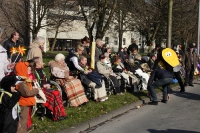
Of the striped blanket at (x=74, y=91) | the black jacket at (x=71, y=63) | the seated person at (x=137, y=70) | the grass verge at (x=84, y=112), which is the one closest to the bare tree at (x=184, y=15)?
the seated person at (x=137, y=70)

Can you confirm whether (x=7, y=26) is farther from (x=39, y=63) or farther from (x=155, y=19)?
(x=39, y=63)

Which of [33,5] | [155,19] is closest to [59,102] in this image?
[155,19]

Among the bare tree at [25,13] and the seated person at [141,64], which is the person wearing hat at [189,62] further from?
the bare tree at [25,13]

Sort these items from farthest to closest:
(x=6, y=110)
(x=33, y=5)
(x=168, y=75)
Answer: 1. (x=33, y=5)
2. (x=168, y=75)
3. (x=6, y=110)

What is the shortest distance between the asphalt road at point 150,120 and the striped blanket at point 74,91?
0.83 metres

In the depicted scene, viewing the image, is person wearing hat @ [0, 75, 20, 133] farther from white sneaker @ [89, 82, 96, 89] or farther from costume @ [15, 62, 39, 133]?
white sneaker @ [89, 82, 96, 89]

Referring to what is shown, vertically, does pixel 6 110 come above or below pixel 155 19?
below

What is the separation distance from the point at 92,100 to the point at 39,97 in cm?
301

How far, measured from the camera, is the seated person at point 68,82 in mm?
8898

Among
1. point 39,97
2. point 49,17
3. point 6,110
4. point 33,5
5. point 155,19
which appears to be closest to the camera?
point 6,110

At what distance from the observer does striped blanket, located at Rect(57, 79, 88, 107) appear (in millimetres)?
8867

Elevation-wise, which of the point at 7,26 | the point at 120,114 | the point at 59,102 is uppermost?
the point at 7,26

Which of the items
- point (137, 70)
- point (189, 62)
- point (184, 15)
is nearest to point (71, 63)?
point (137, 70)

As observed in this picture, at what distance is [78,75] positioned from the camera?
9891 mm
